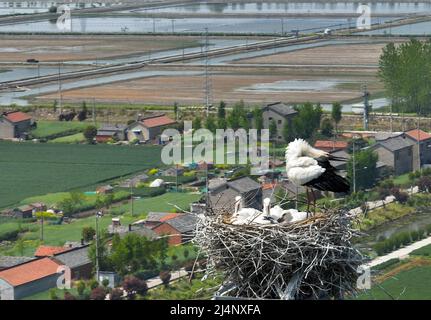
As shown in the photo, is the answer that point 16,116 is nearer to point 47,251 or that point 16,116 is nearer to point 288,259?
point 47,251

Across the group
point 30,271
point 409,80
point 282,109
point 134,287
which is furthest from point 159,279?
point 409,80

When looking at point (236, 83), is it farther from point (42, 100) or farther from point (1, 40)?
point (1, 40)

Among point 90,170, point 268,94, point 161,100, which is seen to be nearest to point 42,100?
point 161,100

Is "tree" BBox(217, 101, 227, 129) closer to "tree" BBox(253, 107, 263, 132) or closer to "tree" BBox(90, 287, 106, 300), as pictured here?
"tree" BBox(253, 107, 263, 132)

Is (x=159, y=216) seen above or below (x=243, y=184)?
below

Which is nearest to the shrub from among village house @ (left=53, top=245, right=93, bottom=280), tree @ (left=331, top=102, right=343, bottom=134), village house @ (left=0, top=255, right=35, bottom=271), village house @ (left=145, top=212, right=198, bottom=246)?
village house @ (left=53, top=245, right=93, bottom=280)
